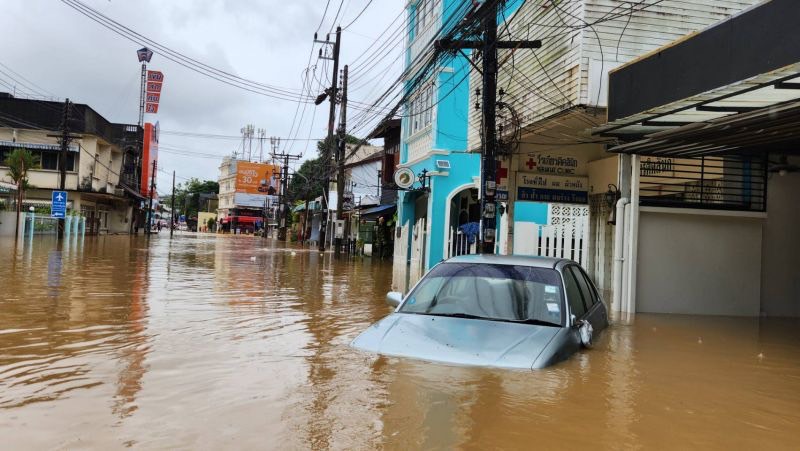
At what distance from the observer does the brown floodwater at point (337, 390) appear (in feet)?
12.1

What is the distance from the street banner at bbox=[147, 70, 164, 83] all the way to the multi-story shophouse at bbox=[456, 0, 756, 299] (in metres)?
52.3

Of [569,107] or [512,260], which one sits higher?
[569,107]

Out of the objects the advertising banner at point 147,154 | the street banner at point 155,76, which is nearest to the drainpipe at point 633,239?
the advertising banner at point 147,154

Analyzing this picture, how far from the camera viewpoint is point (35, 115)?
39.7 meters

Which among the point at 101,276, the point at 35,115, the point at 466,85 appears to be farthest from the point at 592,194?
the point at 35,115

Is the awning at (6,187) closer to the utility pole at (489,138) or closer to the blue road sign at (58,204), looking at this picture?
the blue road sign at (58,204)

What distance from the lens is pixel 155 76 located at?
60.7 m

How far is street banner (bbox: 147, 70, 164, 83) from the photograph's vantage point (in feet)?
198

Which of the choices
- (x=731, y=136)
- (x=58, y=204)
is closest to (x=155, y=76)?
(x=58, y=204)

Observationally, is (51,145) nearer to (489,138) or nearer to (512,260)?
(489,138)

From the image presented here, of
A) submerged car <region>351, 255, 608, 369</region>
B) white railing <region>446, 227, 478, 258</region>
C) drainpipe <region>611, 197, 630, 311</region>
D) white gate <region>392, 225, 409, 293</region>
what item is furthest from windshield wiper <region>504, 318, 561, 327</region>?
white railing <region>446, 227, 478, 258</region>

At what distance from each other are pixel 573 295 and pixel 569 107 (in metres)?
5.82

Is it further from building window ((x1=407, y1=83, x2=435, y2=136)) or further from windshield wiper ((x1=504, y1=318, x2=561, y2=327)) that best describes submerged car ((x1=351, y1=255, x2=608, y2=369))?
building window ((x1=407, y1=83, x2=435, y2=136))

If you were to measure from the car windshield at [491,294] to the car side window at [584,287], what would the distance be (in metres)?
0.89
